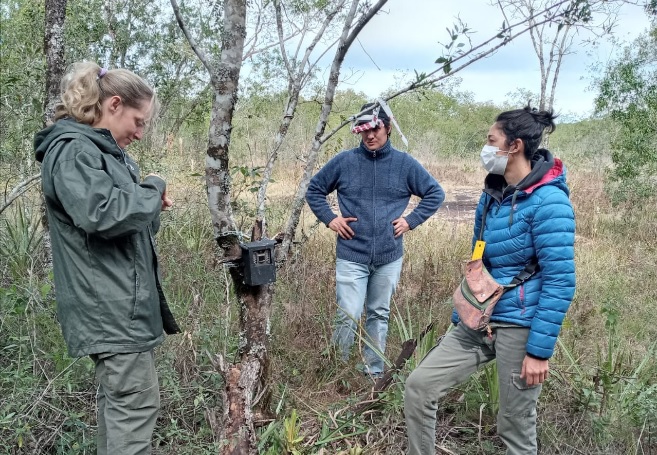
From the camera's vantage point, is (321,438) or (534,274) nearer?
(534,274)

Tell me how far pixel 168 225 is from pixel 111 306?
110 inches

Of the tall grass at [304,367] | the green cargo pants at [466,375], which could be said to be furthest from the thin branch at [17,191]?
the green cargo pants at [466,375]

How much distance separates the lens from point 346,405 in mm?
2977

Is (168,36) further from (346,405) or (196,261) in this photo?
(346,405)

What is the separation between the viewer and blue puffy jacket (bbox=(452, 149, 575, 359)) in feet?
6.86

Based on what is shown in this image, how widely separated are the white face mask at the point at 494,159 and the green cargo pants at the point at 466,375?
0.69m

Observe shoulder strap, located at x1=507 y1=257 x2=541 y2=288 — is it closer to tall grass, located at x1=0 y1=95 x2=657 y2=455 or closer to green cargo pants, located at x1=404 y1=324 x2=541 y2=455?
green cargo pants, located at x1=404 y1=324 x2=541 y2=455

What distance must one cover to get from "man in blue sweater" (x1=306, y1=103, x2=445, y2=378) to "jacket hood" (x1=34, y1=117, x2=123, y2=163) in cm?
175

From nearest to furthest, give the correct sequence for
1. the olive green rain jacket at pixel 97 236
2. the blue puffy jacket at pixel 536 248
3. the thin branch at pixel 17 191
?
the olive green rain jacket at pixel 97 236 → the blue puffy jacket at pixel 536 248 → the thin branch at pixel 17 191

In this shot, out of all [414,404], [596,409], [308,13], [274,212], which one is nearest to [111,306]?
[414,404]

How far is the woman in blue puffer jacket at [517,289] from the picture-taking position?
2.10 metres

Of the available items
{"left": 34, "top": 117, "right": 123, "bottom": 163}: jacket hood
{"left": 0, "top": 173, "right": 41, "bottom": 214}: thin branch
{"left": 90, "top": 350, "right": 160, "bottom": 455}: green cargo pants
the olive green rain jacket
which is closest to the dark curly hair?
the olive green rain jacket

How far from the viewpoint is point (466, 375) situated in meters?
2.36

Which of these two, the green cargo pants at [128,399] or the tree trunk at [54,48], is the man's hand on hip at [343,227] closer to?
the green cargo pants at [128,399]
